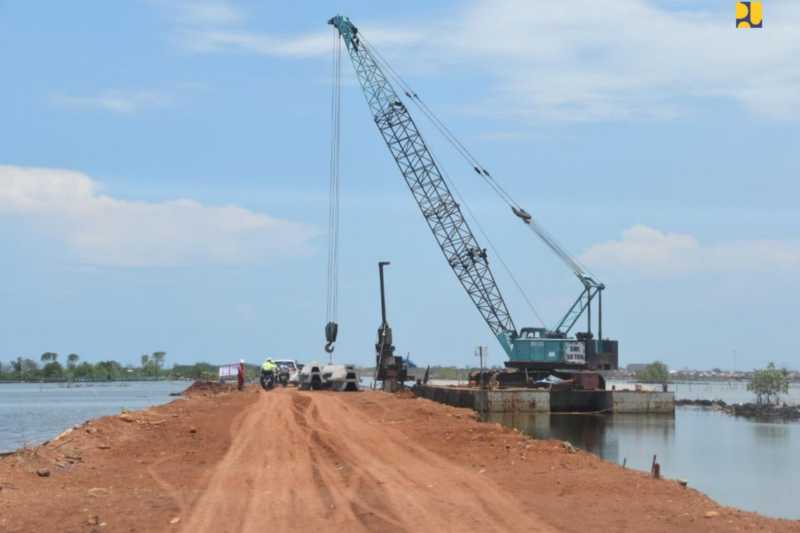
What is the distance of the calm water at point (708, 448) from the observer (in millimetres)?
36812

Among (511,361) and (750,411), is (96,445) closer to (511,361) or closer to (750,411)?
(511,361)

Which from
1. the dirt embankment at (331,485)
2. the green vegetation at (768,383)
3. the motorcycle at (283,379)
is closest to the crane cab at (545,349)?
the motorcycle at (283,379)

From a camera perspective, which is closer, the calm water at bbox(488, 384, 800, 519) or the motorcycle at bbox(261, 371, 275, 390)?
the calm water at bbox(488, 384, 800, 519)

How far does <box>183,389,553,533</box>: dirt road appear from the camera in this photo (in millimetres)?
16094

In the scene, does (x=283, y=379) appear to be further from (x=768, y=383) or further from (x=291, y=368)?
(x=768, y=383)

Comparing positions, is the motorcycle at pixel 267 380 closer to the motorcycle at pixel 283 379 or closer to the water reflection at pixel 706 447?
the motorcycle at pixel 283 379

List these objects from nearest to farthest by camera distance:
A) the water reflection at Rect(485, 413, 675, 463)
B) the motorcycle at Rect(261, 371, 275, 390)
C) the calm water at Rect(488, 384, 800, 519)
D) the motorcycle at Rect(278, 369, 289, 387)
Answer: the calm water at Rect(488, 384, 800, 519), the water reflection at Rect(485, 413, 675, 463), the motorcycle at Rect(261, 371, 275, 390), the motorcycle at Rect(278, 369, 289, 387)

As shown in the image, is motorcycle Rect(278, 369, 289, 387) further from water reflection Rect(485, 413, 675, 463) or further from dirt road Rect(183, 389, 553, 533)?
dirt road Rect(183, 389, 553, 533)

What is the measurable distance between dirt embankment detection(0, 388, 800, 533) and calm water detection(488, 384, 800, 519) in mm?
10081

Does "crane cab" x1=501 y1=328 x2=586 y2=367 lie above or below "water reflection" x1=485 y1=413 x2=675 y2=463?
above

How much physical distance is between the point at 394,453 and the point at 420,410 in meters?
16.1

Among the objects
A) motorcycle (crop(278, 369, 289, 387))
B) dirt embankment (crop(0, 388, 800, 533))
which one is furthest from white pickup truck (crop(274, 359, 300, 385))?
dirt embankment (crop(0, 388, 800, 533))

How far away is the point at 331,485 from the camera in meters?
20.0

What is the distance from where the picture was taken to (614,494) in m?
19.6
